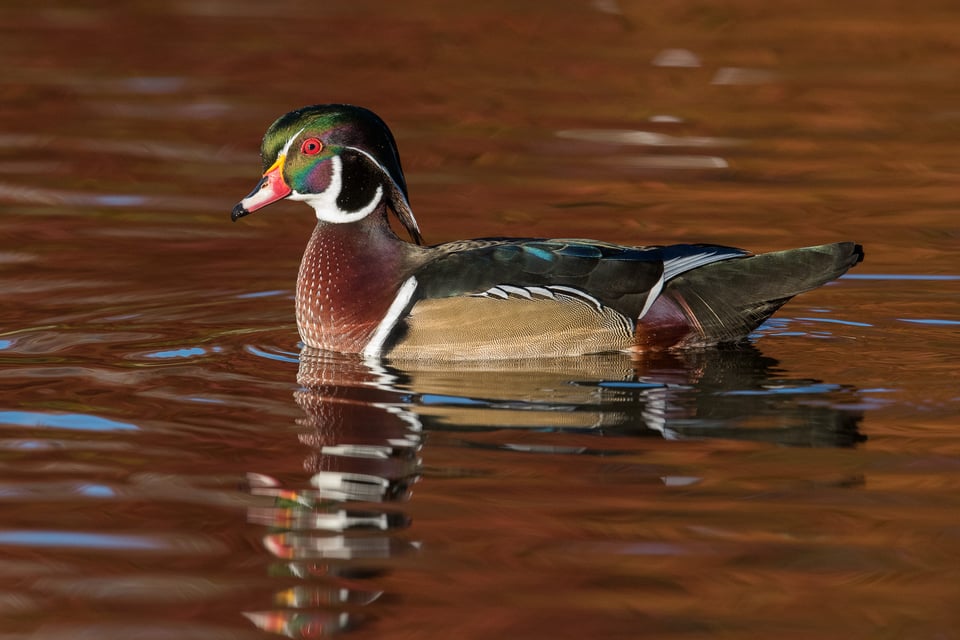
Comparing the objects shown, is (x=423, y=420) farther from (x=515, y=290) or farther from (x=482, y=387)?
(x=515, y=290)

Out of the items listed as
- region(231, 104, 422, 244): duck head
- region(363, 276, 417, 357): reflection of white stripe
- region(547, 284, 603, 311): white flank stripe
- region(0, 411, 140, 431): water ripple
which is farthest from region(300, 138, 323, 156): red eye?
region(0, 411, 140, 431): water ripple

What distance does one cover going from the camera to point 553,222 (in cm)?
1227

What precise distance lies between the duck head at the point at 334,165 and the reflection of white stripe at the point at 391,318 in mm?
376

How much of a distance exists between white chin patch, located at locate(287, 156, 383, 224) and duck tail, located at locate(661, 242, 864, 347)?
1.61 meters

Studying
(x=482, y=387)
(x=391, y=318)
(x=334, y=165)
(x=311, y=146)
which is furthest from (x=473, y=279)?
(x=311, y=146)

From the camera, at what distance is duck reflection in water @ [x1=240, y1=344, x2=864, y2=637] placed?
584 centimetres

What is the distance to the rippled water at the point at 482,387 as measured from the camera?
18.6ft

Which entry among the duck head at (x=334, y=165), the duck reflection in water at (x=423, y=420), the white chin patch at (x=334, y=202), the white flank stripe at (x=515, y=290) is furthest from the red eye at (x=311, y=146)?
the white flank stripe at (x=515, y=290)

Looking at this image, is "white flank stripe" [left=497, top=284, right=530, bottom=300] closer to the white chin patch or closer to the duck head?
the duck head

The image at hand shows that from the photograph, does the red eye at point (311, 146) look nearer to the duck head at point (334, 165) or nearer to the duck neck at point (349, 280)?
the duck head at point (334, 165)

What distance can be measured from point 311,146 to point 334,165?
0.52ft

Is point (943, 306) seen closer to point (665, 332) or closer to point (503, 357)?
point (665, 332)

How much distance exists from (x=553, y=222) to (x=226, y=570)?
6.75 metres

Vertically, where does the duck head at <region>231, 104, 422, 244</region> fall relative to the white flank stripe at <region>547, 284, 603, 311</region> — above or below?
above
